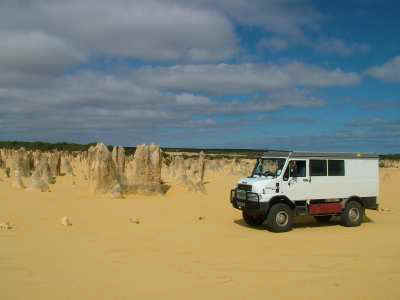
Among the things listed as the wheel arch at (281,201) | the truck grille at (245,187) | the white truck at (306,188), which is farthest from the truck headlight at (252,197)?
the wheel arch at (281,201)

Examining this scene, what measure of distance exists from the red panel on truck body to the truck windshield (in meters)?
1.53

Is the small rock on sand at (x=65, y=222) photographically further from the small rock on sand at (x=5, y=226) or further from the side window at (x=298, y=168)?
the side window at (x=298, y=168)

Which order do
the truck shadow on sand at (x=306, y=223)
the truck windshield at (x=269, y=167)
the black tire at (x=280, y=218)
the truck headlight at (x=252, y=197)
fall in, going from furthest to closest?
the truck shadow on sand at (x=306, y=223)
the truck windshield at (x=269, y=167)
the truck headlight at (x=252, y=197)
the black tire at (x=280, y=218)

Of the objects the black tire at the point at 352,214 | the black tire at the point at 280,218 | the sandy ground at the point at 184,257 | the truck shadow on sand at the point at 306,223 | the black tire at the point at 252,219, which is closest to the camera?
the sandy ground at the point at 184,257

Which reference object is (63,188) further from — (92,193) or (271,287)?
(271,287)

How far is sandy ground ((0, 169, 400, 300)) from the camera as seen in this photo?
775 cm

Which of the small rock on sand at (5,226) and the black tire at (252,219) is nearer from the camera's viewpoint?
the small rock on sand at (5,226)

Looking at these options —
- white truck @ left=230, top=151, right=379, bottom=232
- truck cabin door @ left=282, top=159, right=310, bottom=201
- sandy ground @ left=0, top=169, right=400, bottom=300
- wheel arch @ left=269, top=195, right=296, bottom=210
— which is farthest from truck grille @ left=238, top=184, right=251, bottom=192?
sandy ground @ left=0, top=169, right=400, bottom=300

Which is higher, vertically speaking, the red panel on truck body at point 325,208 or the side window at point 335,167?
the side window at point 335,167

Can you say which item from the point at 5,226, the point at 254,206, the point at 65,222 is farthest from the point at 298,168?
the point at 5,226

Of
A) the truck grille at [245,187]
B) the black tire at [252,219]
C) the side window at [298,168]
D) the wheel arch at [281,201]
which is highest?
the side window at [298,168]

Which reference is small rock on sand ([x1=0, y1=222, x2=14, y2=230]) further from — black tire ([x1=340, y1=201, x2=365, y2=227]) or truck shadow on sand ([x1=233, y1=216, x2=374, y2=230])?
black tire ([x1=340, y1=201, x2=365, y2=227])

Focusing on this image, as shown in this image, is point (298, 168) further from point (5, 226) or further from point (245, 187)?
point (5, 226)

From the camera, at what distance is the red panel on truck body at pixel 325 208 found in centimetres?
1445
